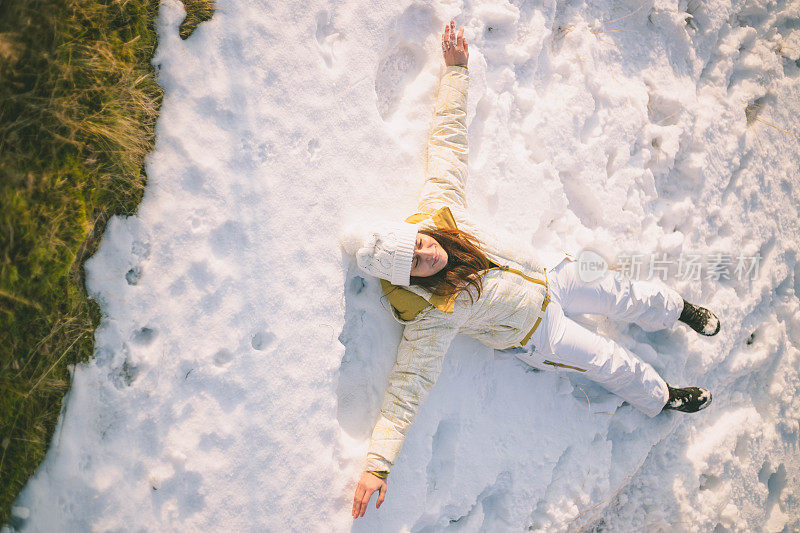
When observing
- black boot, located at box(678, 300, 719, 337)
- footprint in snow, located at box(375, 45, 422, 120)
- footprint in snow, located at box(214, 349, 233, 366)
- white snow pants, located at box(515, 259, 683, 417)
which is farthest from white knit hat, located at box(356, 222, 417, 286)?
black boot, located at box(678, 300, 719, 337)

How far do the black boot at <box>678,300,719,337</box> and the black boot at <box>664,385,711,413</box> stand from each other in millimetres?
425

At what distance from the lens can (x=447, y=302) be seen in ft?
8.31

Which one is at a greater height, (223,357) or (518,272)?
(518,272)

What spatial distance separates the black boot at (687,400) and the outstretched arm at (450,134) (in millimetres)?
2062

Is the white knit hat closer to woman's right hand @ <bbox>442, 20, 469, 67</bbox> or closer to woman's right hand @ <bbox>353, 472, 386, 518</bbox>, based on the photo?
woman's right hand @ <bbox>353, 472, 386, 518</bbox>

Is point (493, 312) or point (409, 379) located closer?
point (409, 379)

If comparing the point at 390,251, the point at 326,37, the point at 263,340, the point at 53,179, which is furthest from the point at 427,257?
the point at 53,179

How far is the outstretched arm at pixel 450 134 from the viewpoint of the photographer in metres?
2.74

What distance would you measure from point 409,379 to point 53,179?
6.21 ft

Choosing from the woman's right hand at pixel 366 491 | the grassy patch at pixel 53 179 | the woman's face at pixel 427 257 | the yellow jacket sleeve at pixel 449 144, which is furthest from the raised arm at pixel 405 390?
the grassy patch at pixel 53 179

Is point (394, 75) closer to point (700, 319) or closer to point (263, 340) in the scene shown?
point (263, 340)

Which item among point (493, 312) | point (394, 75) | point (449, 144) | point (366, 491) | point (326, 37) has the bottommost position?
point (366, 491)

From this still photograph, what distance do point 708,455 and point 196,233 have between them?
3.86m

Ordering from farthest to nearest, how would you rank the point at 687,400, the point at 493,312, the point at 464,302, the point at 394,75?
the point at 687,400, the point at 394,75, the point at 493,312, the point at 464,302
